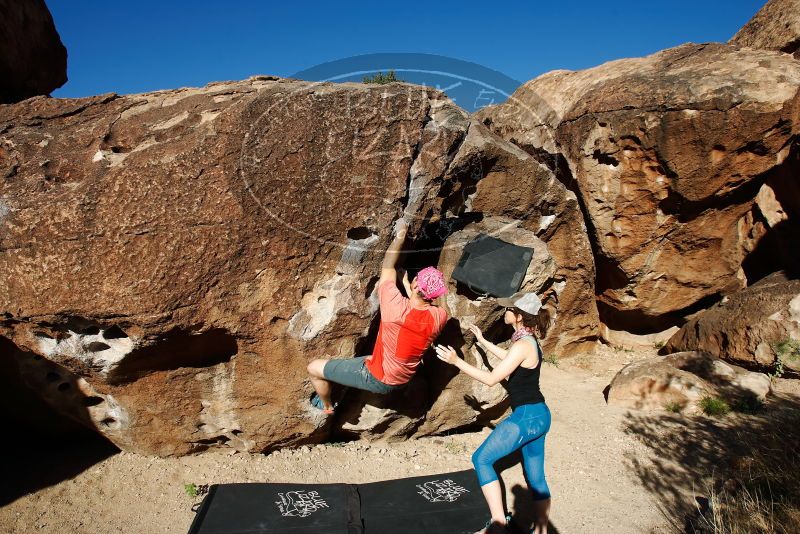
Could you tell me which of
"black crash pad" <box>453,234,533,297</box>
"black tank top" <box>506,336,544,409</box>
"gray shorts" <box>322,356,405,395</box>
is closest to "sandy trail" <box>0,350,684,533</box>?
"gray shorts" <box>322,356,405,395</box>

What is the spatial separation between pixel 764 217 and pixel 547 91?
303 centimetres

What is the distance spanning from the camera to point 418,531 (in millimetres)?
3170

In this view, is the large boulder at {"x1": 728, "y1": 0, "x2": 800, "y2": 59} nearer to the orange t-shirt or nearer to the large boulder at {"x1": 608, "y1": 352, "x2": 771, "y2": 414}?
the large boulder at {"x1": 608, "y1": 352, "x2": 771, "y2": 414}

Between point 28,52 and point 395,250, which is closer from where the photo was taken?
point 395,250

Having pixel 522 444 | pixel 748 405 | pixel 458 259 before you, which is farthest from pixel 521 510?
pixel 748 405

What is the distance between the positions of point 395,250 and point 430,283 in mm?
654

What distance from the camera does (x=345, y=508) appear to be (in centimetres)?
334

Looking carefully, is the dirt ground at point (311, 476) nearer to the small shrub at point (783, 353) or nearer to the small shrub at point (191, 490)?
the small shrub at point (191, 490)

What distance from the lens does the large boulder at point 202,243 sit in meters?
3.37

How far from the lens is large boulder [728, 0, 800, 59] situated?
6328mm

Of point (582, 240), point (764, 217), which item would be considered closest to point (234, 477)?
point (582, 240)

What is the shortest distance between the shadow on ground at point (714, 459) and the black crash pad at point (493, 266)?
179cm

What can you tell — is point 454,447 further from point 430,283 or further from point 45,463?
point 45,463

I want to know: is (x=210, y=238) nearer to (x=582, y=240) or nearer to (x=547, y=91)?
(x=582, y=240)
